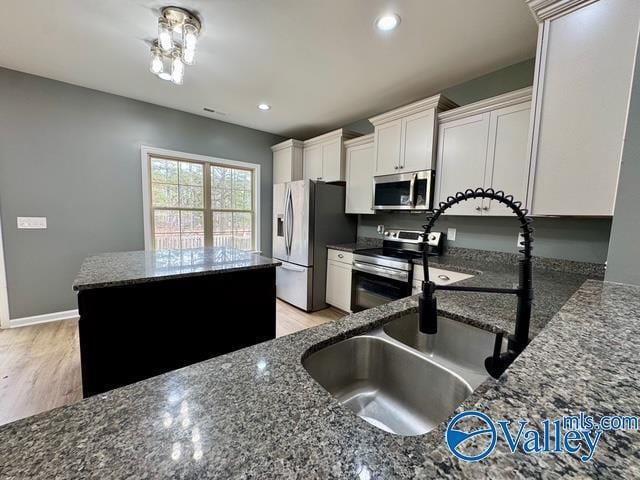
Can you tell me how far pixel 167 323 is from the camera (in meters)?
1.60

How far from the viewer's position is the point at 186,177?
369cm

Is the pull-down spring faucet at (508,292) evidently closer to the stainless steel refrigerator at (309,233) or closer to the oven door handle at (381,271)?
the oven door handle at (381,271)

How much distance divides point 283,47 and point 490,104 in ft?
5.78

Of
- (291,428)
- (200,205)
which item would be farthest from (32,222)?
(291,428)

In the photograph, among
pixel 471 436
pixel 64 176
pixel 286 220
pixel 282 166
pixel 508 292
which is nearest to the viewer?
pixel 471 436

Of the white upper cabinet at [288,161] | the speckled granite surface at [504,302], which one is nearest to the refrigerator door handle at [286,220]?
the white upper cabinet at [288,161]

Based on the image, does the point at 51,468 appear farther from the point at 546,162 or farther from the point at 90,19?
the point at 90,19

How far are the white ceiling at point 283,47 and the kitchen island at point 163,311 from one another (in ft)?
5.56

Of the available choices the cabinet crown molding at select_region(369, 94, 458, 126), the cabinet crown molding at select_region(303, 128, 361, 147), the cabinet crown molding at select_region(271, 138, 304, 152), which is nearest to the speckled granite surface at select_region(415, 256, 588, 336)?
the cabinet crown molding at select_region(369, 94, 458, 126)

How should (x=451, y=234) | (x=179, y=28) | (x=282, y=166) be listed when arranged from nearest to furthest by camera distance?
(x=179, y=28) → (x=451, y=234) → (x=282, y=166)

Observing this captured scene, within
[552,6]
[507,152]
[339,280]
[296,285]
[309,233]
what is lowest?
[296,285]

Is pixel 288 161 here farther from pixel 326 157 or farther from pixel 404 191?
pixel 404 191

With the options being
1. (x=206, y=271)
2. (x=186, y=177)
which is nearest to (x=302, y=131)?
(x=186, y=177)

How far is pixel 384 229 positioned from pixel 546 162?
6.14 ft
